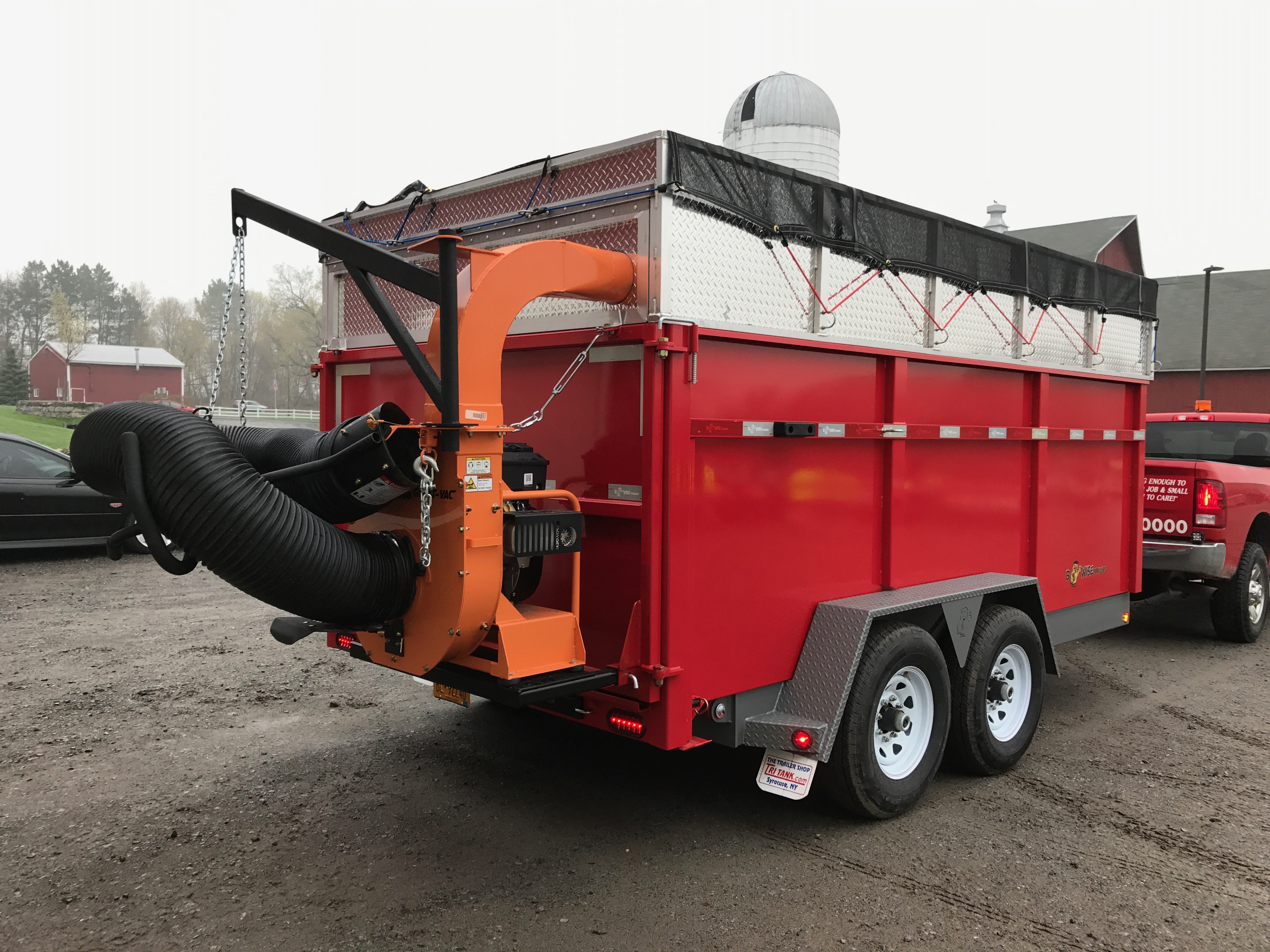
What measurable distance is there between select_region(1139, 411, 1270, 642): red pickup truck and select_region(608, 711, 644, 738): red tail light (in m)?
5.44

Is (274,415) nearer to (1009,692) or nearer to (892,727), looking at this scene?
(1009,692)

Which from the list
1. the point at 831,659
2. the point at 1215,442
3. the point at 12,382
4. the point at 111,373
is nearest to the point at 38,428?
the point at 12,382

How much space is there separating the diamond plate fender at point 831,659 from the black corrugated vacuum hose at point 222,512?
187cm

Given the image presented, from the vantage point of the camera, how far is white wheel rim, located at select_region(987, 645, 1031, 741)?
5.33m

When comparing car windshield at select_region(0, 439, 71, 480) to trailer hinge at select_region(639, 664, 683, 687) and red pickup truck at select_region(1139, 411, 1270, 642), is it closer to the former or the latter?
trailer hinge at select_region(639, 664, 683, 687)

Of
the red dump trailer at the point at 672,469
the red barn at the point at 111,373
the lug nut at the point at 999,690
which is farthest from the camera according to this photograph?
the red barn at the point at 111,373

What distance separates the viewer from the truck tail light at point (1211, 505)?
8.12 meters

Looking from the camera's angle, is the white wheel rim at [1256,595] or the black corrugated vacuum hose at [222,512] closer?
the black corrugated vacuum hose at [222,512]

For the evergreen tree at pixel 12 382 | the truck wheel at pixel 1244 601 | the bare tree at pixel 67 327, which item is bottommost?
the truck wheel at pixel 1244 601

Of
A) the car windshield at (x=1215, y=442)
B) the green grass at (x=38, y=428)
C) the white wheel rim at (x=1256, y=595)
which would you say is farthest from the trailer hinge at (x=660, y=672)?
the green grass at (x=38, y=428)

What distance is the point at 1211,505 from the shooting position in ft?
26.6

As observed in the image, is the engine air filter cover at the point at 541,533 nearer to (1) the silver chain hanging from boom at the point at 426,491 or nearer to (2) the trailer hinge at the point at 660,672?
(1) the silver chain hanging from boom at the point at 426,491

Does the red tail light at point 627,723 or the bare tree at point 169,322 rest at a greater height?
the bare tree at point 169,322

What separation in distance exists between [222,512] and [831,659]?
2632 mm
